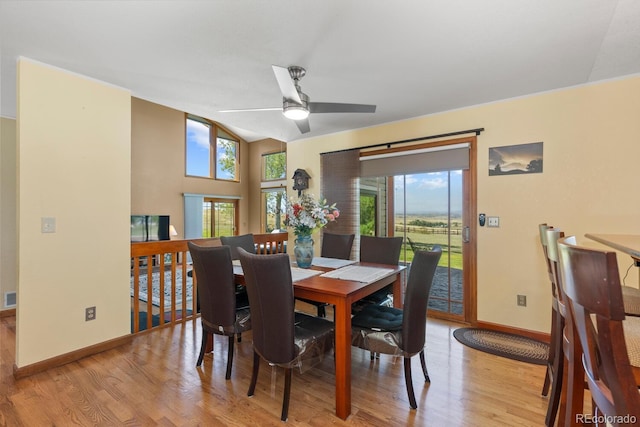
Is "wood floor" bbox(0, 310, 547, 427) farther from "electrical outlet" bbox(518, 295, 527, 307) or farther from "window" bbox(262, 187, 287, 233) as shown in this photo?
"window" bbox(262, 187, 287, 233)

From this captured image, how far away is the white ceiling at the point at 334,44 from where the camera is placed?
5.71 feet

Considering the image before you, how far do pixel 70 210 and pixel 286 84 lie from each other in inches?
83.3

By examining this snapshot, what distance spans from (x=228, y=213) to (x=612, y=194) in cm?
785

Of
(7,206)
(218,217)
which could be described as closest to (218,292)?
(7,206)

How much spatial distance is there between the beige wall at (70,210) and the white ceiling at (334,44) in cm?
28


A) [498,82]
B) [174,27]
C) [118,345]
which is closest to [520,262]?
[498,82]

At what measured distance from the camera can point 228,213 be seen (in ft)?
27.9

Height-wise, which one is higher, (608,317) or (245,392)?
(608,317)

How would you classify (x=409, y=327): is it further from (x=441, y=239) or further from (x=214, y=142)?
(x=214, y=142)

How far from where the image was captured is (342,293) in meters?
1.79

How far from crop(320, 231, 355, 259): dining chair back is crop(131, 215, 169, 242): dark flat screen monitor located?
4.89m

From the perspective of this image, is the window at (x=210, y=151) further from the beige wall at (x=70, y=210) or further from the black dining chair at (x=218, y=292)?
the black dining chair at (x=218, y=292)

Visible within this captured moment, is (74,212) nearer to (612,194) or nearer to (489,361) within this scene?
(489,361)

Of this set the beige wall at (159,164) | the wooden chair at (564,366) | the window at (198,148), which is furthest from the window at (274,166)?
the wooden chair at (564,366)
